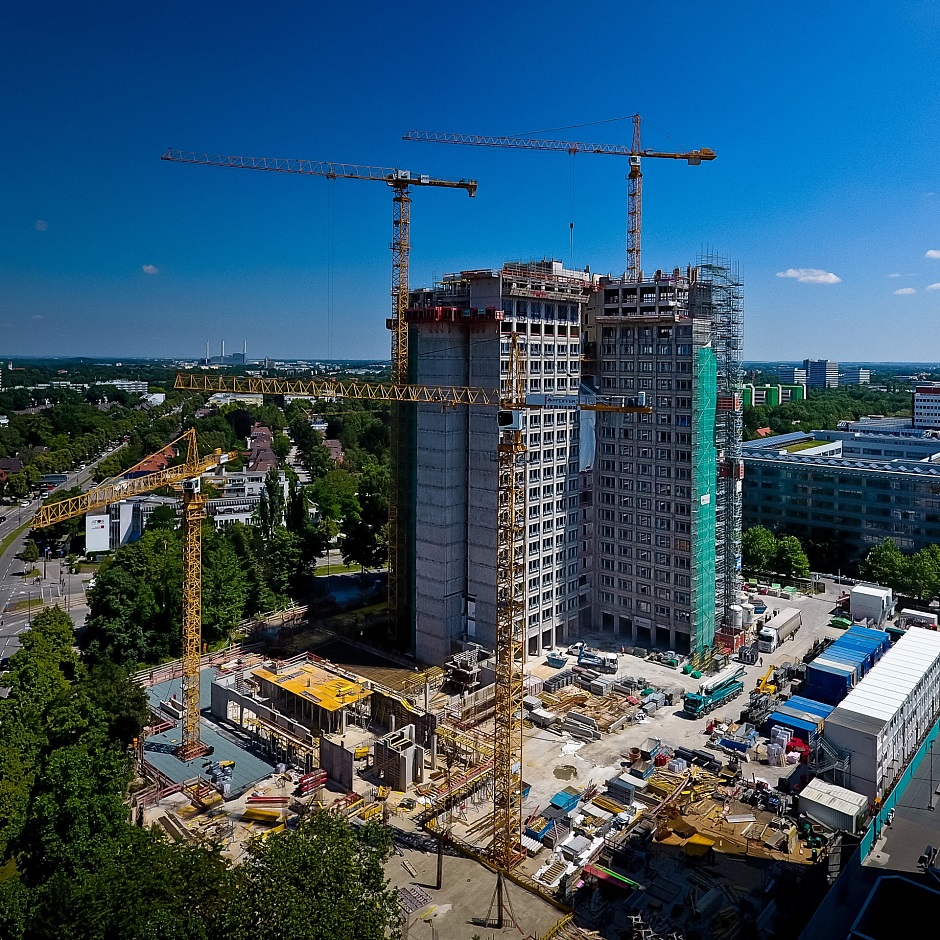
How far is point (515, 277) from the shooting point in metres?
45.4

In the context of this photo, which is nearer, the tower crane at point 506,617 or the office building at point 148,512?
the tower crane at point 506,617

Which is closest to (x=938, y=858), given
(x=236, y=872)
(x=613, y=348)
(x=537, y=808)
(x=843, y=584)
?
(x=537, y=808)

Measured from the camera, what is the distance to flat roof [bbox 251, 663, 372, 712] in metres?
→ 39.4

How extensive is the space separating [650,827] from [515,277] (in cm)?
3060

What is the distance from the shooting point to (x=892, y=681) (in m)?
37.7

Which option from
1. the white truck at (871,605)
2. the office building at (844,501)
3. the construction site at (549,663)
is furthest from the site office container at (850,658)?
the office building at (844,501)

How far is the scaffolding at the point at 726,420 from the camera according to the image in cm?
5034

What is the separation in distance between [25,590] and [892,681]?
2653 inches

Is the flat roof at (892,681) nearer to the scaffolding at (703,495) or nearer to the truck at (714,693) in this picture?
the truck at (714,693)

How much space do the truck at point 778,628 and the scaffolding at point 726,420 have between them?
2798 millimetres

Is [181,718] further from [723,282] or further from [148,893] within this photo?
[723,282]

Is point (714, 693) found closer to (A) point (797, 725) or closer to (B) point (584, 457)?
(A) point (797, 725)

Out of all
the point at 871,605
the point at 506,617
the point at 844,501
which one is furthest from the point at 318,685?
the point at 844,501

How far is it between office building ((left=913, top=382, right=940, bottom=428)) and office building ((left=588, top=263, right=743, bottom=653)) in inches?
4088
